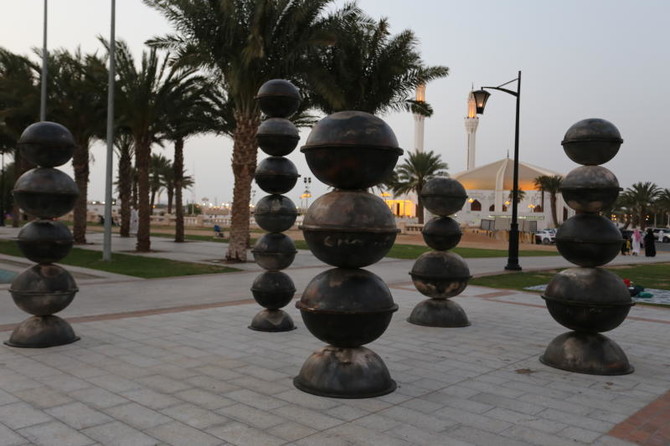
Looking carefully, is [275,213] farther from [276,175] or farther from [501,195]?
[501,195]

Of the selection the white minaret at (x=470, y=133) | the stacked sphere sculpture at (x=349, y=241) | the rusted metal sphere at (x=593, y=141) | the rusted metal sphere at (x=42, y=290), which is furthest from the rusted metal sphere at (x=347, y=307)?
the white minaret at (x=470, y=133)

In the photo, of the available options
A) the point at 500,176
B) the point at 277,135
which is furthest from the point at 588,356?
the point at 500,176

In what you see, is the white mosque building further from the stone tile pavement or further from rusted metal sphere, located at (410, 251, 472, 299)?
the stone tile pavement

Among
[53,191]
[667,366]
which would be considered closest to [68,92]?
[53,191]

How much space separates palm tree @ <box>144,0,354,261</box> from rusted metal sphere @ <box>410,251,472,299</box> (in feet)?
32.4

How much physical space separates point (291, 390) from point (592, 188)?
3835mm

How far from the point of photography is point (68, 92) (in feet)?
Answer: 77.0

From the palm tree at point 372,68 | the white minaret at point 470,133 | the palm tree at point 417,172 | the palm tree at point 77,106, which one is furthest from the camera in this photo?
the white minaret at point 470,133

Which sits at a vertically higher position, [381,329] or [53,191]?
[53,191]

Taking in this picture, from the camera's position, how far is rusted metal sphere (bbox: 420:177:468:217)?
873 centimetres

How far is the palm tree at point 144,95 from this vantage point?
70.6ft

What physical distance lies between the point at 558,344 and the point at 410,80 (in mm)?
17067

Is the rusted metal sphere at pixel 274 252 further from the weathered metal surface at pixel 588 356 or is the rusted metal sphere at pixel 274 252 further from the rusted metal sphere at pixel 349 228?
the weathered metal surface at pixel 588 356

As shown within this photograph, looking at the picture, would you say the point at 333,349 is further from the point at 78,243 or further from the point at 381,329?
the point at 78,243
